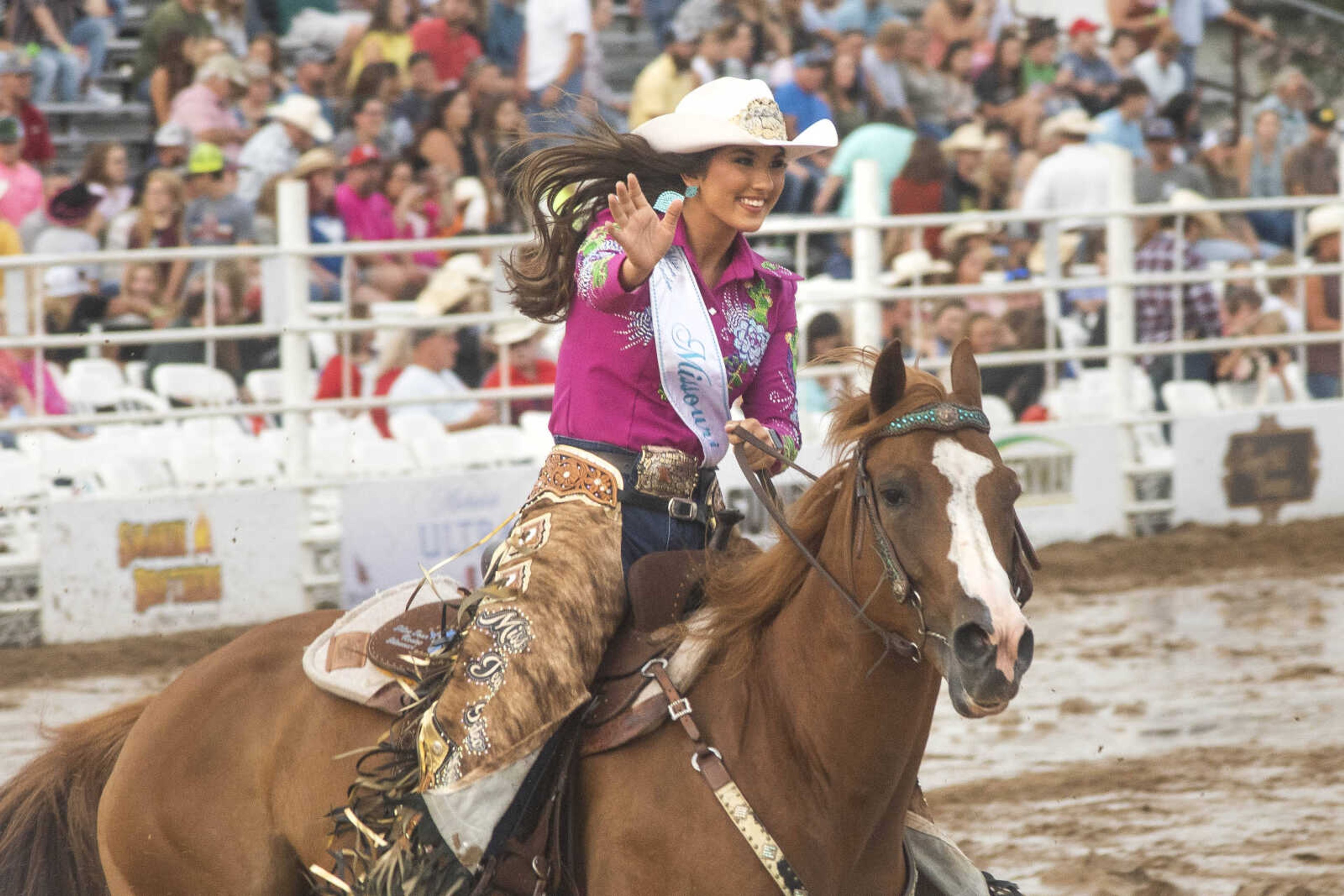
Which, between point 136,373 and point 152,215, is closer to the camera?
point 136,373

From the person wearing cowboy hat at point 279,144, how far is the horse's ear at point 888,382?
805 cm

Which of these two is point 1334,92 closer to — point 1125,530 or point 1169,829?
point 1125,530

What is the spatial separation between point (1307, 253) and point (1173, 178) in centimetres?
116

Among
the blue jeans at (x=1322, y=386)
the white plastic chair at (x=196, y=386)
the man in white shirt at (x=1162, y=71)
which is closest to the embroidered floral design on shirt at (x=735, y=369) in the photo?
the white plastic chair at (x=196, y=386)

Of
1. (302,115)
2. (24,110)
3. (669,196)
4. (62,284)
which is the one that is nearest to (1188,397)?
(302,115)

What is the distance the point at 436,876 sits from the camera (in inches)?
134

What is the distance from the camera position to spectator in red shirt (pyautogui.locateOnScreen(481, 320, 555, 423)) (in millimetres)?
9492

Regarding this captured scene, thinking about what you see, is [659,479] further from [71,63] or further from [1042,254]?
[71,63]

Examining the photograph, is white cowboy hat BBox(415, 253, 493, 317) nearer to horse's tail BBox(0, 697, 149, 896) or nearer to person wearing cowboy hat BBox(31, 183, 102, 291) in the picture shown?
person wearing cowboy hat BBox(31, 183, 102, 291)

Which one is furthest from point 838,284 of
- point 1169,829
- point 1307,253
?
point 1169,829

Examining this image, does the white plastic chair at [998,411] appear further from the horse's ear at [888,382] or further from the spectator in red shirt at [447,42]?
the horse's ear at [888,382]

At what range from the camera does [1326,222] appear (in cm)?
1206

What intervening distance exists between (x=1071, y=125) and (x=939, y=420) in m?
9.40

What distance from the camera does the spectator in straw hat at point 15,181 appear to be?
9891 mm
